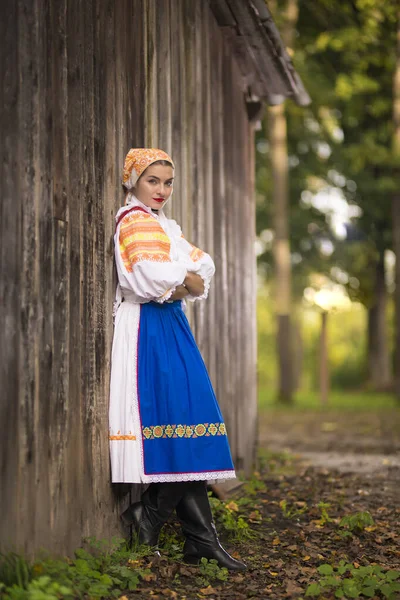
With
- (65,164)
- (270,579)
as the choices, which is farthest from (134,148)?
(270,579)

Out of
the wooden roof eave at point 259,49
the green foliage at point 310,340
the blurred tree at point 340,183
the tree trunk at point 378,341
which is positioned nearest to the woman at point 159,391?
the wooden roof eave at point 259,49

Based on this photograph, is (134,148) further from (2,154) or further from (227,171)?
(227,171)

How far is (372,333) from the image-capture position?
936 inches

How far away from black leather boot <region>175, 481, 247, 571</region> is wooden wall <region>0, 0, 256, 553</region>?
39 cm

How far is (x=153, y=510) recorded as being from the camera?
16.7 feet

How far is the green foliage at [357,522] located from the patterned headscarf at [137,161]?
8.49 feet

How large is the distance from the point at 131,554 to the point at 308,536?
1.54m

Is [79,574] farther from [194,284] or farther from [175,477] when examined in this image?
[194,284]

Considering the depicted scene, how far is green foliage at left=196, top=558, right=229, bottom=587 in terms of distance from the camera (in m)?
4.76

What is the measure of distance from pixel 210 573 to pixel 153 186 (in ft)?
6.83

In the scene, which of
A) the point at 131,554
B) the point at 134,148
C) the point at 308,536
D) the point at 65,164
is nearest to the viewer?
the point at 65,164

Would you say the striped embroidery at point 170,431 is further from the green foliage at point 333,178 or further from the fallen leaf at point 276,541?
the green foliage at point 333,178

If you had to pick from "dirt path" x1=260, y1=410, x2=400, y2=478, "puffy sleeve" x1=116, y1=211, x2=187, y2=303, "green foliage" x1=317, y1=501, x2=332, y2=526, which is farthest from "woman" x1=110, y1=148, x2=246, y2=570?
"dirt path" x1=260, y1=410, x2=400, y2=478

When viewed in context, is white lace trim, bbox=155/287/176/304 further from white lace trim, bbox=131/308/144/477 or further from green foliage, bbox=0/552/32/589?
green foliage, bbox=0/552/32/589
